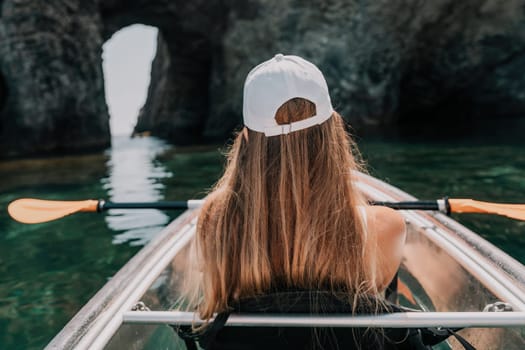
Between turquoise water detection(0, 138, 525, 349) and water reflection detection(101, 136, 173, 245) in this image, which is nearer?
turquoise water detection(0, 138, 525, 349)

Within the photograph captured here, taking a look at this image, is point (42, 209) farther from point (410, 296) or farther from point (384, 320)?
point (384, 320)

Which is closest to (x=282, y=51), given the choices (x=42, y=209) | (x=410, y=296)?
(x=42, y=209)

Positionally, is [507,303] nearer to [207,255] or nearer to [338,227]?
[338,227]

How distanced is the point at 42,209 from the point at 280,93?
2.77 m

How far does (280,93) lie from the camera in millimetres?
1082

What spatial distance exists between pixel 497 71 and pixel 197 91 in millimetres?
16244

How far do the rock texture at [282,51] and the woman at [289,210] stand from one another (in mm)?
13150

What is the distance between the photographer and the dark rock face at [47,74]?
14.0 metres

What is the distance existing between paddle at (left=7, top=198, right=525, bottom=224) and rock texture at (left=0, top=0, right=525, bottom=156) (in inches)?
453

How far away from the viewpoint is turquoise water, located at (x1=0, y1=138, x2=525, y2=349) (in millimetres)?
2912

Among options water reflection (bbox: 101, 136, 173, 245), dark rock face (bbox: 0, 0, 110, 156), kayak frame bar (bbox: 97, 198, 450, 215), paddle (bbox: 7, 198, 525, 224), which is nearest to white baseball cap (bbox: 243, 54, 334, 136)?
kayak frame bar (bbox: 97, 198, 450, 215)

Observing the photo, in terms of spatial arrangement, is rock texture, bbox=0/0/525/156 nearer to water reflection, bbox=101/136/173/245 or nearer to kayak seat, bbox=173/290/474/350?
water reflection, bbox=101/136/173/245

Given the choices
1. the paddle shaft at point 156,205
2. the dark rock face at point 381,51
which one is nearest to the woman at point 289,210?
the paddle shaft at point 156,205

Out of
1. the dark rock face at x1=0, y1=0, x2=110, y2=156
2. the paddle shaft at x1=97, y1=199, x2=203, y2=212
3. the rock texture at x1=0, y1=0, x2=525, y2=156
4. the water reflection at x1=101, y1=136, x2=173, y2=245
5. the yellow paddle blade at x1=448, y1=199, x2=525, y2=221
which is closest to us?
the yellow paddle blade at x1=448, y1=199, x2=525, y2=221
